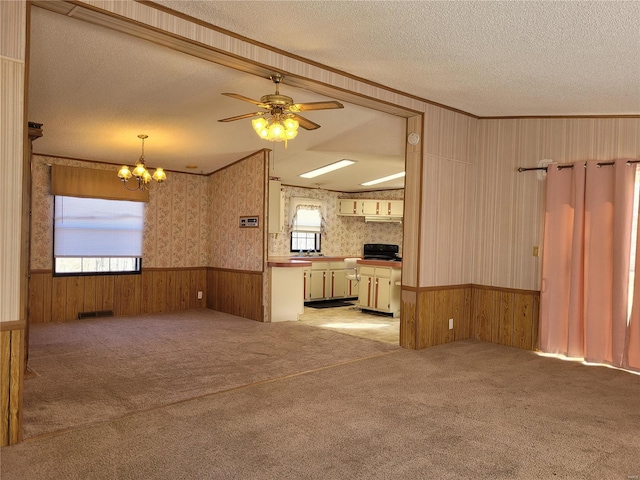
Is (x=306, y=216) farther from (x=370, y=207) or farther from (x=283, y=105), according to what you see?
(x=283, y=105)

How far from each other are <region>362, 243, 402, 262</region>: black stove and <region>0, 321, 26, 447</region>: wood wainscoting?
7.79 metres

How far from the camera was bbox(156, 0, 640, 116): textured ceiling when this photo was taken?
9.97 feet

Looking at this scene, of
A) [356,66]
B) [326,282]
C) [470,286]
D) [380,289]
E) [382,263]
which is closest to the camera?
[356,66]

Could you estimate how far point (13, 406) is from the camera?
2777mm

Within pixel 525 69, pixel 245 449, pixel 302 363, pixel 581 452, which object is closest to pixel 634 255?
pixel 525 69

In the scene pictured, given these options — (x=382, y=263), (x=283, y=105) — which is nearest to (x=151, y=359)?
(x=283, y=105)

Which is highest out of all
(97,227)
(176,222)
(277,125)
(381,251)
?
(277,125)

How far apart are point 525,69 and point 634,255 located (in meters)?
2.21

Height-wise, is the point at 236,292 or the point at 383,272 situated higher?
the point at 383,272

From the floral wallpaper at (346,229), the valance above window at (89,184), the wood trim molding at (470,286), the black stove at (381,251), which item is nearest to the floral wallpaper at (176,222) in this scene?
the valance above window at (89,184)

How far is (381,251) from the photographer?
1027 centimetres

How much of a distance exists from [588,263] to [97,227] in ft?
21.9

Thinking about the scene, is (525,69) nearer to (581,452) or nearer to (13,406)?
(581,452)

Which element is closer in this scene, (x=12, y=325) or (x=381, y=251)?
(x=12, y=325)
